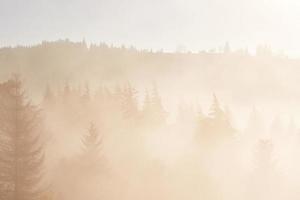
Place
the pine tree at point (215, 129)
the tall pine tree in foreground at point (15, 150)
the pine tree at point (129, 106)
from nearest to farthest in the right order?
the tall pine tree in foreground at point (15, 150) < the pine tree at point (215, 129) < the pine tree at point (129, 106)

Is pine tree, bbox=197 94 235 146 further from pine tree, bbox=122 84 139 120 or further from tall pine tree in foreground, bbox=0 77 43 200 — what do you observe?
tall pine tree in foreground, bbox=0 77 43 200

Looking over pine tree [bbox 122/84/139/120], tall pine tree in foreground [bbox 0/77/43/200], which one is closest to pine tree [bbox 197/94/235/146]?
pine tree [bbox 122/84/139/120]

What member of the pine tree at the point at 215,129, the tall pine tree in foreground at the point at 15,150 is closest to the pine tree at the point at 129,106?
Answer: the pine tree at the point at 215,129

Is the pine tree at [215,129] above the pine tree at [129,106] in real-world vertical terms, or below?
below

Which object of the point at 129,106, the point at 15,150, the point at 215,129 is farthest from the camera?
the point at 129,106

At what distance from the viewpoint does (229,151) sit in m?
69.2

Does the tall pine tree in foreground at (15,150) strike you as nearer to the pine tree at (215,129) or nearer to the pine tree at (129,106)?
the pine tree at (215,129)

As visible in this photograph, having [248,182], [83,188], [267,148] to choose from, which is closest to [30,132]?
[83,188]

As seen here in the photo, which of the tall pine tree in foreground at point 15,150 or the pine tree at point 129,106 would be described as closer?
the tall pine tree in foreground at point 15,150

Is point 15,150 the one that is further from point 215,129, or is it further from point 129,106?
point 129,106

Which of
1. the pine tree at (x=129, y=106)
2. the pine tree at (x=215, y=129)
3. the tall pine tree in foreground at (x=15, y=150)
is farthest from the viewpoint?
the pine tree at (x=129, y=106)

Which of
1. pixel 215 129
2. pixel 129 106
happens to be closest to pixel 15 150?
pixel 215 129

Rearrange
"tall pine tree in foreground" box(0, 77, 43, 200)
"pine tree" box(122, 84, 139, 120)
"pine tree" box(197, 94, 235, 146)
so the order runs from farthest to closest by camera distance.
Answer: "pine tree" box(122, 84, 139, 120) < "pine tree" box(197, 94, 235, 146) < "tall pine tree in foreground" box(0, 77, 43, 200)

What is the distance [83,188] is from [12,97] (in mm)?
27188
